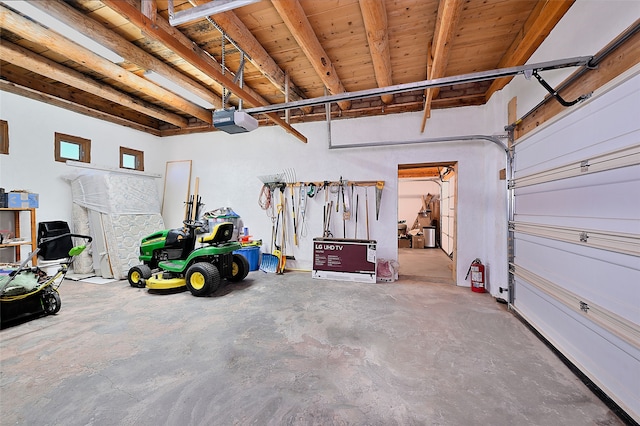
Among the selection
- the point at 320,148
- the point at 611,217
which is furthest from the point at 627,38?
the point at 320,148

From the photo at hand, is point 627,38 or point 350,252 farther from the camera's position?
point 350,252

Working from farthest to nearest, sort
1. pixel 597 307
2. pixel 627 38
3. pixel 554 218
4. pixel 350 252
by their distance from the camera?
A: pixel 350 252
pixel 554 218
pixel 597 307
pixel 627 38

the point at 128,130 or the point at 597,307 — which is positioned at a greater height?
the point at 128,130

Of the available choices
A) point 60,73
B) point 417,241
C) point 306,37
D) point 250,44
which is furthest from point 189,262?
point 417,241

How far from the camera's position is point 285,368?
1.87 metres

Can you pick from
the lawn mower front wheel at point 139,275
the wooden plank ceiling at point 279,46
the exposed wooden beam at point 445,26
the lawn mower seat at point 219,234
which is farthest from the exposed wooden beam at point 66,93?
the exposed wooden beam at point 445,26

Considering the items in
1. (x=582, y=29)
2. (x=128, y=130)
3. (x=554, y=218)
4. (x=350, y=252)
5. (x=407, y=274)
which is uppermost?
(x=128, y=130)

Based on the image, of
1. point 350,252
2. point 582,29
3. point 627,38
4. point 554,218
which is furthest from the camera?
point 350,252

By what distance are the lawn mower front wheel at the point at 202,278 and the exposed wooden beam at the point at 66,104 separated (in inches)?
154

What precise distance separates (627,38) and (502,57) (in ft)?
6.41

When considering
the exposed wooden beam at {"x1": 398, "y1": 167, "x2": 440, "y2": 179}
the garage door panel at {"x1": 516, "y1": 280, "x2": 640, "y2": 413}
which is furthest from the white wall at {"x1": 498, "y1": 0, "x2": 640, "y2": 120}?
the exposed wooden beam at {"x1": 398, "y1": 167, "x2": 440, "y2": 179}

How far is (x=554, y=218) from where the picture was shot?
2146 millimetres

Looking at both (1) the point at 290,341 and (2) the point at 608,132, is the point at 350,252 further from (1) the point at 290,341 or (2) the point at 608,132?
(2) the point at 608,132

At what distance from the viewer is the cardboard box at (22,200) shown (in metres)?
3.45
